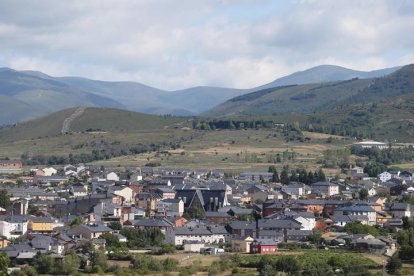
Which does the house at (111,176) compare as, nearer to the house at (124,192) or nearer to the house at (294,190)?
the house at (124,192)

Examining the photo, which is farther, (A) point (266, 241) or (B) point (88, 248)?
(A) point (266, 241)

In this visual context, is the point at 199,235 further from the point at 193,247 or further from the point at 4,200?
the point at 4,200

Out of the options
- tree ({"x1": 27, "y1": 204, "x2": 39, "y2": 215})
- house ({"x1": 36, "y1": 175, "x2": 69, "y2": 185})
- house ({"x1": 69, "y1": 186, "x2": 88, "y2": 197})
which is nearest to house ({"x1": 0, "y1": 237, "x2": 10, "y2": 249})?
tree ({"x1": 27, "y1": 204, "x2": 39, "y2": 215})

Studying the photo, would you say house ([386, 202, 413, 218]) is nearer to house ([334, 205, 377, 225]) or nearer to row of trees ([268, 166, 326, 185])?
house ([334, 205, 377, 225])

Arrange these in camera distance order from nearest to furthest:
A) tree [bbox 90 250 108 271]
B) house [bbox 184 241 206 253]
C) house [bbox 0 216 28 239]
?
tree [bbox 90 250 108 271] → house [bbox 184 241 206 253] → house [bbox 0 216 28 239]

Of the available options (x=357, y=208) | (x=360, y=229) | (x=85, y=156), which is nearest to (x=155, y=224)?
(x=360, y=229)
